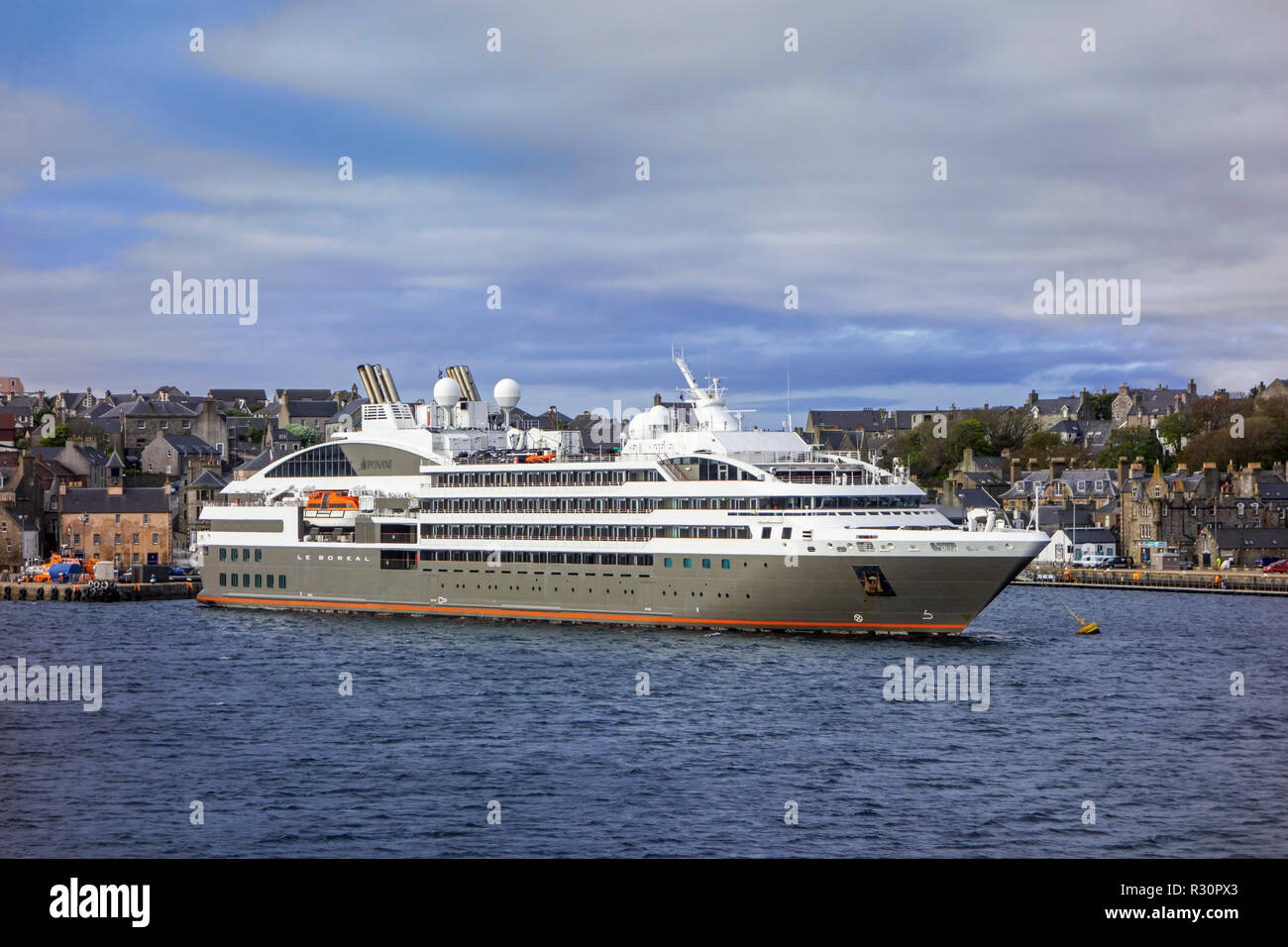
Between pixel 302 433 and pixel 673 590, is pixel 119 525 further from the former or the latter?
pixel 673 590

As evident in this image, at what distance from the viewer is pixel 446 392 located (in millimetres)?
73188

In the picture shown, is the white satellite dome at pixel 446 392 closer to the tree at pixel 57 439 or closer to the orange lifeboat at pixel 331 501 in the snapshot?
the orange lifeboat at pixel 331 501

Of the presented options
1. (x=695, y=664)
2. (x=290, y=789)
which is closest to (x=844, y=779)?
(x=290, y=789)

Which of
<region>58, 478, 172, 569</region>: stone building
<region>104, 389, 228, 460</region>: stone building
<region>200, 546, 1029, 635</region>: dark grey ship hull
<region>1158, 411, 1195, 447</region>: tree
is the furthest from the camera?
<region>104, 389, 228, 460</region>: stone building

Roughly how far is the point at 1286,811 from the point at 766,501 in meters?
28.6

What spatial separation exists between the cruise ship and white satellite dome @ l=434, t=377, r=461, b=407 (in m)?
0.12

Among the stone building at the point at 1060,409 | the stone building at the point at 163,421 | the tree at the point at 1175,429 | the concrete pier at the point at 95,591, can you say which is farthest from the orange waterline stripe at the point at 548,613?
the stone building at the point at 1060,409

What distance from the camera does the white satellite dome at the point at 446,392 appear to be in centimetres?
7319

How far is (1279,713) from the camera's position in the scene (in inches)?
1601
